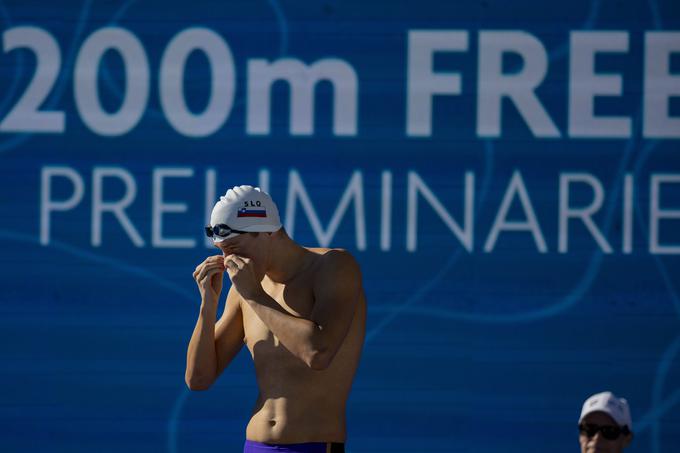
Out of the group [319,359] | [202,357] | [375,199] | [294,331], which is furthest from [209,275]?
[375,199]

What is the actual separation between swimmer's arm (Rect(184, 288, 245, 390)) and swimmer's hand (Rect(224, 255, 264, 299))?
21cm

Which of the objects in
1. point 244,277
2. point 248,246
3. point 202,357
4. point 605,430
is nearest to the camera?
point 605,430

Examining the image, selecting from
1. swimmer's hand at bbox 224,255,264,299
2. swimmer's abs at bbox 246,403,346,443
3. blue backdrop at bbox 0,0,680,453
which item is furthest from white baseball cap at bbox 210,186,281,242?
blue backdrop at bbox 0,0,680,453

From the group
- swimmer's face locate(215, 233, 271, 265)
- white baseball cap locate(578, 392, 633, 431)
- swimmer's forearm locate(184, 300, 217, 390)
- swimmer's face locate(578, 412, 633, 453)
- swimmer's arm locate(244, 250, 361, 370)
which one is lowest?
swimmer's face locate(578, 412, 633, 453)

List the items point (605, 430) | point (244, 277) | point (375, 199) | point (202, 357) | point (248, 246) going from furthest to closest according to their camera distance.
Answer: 1. point (375, 199)
2. point (202, 357)
3. point (248, 246)
4. point (244, 277)
5. point (605, 430)

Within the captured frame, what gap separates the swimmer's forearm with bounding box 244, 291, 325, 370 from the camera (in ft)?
11.9

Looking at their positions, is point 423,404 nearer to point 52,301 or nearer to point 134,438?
point 134,438

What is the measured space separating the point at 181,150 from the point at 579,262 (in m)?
1.99

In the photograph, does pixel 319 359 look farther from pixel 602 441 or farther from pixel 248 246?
pixel 602 441

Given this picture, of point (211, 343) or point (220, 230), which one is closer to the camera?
point (220, 230)

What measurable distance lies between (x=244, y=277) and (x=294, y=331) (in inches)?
9.8

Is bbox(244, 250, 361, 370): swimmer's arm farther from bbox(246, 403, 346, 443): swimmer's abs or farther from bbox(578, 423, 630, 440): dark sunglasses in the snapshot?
bbox(578, 423, 630, 440): dark sunglasses

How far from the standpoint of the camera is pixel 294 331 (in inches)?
143

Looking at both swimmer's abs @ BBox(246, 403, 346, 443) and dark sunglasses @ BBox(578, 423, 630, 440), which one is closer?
dark sunglasses @ BBox(578, 423, 630, 440)
